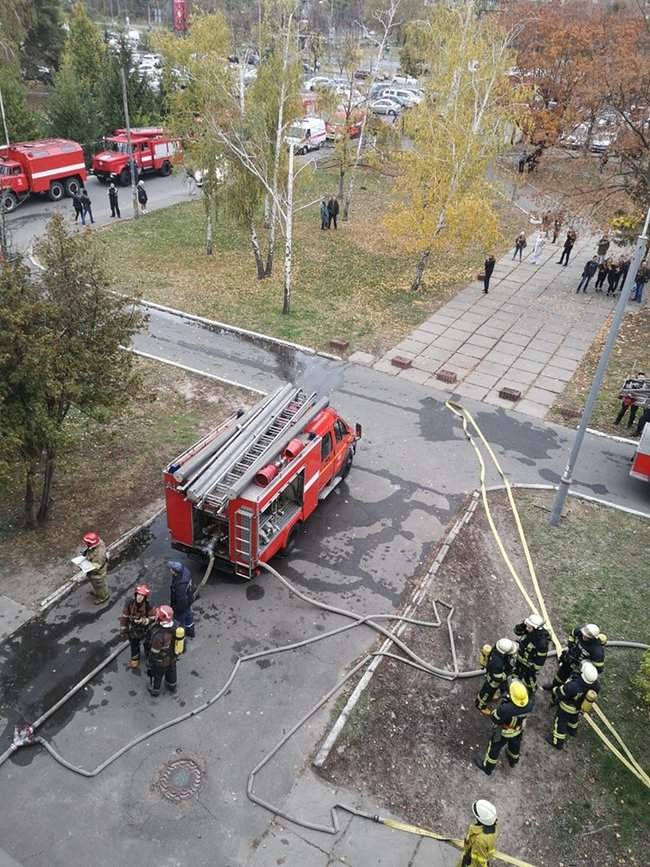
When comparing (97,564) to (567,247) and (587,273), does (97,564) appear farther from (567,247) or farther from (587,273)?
(567,247)

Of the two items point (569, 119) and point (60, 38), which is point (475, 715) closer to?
point (569, 119)

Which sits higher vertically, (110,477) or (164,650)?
(164,650)

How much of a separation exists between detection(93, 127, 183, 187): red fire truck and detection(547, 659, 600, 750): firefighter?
92.2ft

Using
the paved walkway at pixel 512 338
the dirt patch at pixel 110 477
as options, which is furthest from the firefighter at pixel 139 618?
the paved walkway at pixel 512 338

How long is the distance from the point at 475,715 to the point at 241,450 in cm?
518

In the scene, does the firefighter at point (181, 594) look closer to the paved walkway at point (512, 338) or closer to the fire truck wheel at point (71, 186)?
the paved walkway at point (512, 338)

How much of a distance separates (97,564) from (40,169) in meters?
23.0

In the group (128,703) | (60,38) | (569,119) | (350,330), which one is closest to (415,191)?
(350,330)

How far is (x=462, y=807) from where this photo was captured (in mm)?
7914

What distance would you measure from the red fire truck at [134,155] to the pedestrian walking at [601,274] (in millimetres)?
18619

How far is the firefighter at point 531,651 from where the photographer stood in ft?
28.6

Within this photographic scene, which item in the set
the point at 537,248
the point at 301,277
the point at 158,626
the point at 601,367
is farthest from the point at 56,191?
the point at 601,367

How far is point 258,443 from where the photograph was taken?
11.2m

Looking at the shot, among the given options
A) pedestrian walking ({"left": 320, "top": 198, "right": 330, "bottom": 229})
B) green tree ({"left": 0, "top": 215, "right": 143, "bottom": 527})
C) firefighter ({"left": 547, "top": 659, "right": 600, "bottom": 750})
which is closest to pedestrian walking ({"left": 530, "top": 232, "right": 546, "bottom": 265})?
pedestrian walking ({"left": 320, "top": 198, "right": 330, "bottom": 229})
